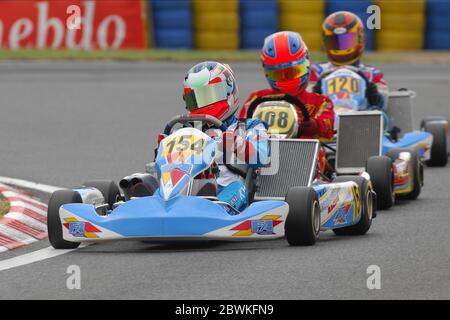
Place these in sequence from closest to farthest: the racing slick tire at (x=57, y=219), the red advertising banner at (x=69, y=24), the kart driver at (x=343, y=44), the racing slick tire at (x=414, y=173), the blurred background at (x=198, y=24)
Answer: the racing slick tire at (x=57, y=219) → the racing slick tire at (x=414, y=173) → the kart driver at (x=343, y=44) → the blurred background at (x=198, y=24) → the red advertising banner at (x=69, y=24)

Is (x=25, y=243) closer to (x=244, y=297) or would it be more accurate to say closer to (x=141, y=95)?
(x=244, y=297)

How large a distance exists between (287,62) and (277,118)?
0.95 metres

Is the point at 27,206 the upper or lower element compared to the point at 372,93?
lower

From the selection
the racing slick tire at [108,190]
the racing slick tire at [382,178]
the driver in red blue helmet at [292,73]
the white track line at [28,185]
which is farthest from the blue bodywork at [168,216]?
the white track line at [28,185]

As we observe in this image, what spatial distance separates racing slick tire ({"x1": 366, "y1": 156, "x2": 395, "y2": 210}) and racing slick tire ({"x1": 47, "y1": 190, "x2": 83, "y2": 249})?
2.69m

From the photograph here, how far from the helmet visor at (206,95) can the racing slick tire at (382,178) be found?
1.70 metres

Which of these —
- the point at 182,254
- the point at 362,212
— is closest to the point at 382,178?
the point at 362,212

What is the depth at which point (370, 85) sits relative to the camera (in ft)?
41.9

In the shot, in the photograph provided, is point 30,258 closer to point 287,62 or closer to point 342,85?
point 287,62

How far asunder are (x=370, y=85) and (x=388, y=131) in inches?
17.3

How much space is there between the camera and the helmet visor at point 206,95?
9086 millimetres

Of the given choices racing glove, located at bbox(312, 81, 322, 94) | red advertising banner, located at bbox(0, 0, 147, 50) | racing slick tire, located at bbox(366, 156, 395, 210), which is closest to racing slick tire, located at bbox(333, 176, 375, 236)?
racing slick tire, located at bbox(366, 156, 395, 210)

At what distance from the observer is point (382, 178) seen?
10328 millimetres

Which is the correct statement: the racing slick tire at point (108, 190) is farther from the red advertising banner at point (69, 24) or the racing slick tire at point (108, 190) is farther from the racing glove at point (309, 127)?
the red advertising banner at point (69, 24)
